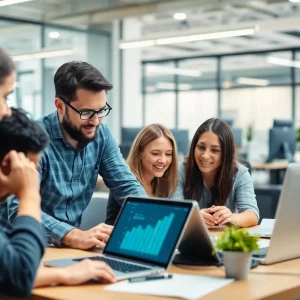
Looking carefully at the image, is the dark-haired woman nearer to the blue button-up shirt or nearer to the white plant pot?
the blue button-up shirt

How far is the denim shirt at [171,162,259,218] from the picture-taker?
297 centimetres

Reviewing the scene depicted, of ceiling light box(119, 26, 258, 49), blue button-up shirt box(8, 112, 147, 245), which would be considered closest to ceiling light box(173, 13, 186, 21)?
ceiling light box(119, 26, 258, 49)

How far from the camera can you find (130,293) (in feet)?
5.02

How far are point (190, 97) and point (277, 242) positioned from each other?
1238cm

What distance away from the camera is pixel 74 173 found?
98.8 inches

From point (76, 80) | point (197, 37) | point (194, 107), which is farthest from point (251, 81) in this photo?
point (76, 80)

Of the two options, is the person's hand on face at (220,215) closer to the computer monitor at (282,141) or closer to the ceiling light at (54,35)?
the computer monitor at (282,141)

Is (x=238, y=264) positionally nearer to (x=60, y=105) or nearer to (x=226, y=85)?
(x=60, y=105)

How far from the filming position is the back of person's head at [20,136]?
1486 millimetres

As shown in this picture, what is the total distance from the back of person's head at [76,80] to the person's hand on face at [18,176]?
2.83 feet

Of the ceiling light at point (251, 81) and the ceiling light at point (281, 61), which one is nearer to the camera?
the ceiling light at point (281, 61)

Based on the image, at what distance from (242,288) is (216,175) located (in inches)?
59.3

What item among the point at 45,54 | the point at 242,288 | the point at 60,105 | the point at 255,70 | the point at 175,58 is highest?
the point at 175,58

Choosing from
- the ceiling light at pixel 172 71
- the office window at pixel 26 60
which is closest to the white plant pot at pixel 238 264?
the office window at pixel 26 60
